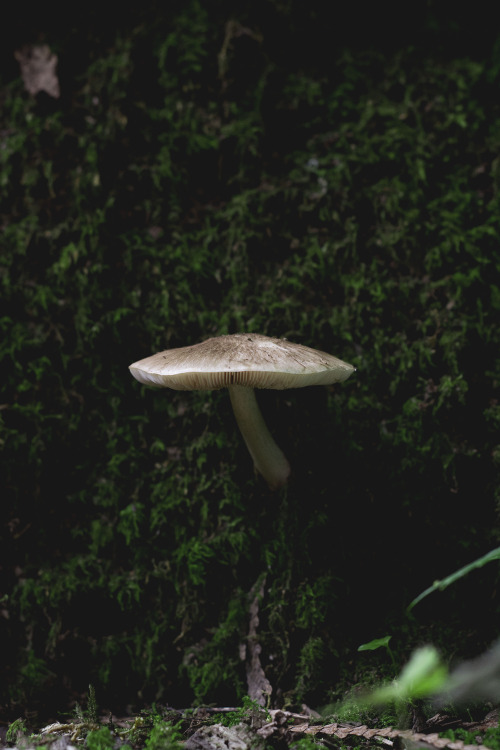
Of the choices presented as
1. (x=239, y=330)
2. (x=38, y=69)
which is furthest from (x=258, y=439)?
(x=38, y=69)

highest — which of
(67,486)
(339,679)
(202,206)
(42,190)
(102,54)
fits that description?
(102,54)

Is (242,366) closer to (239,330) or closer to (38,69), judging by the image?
(239,330)

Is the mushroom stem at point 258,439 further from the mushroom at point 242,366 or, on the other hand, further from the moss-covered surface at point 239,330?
the mushroom at point 242,366

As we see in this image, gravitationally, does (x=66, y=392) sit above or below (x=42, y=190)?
below

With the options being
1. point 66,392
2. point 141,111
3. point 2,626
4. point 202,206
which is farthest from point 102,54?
point 2,626

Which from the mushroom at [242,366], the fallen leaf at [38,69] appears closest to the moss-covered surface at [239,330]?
the fallen leaf at [38,69]

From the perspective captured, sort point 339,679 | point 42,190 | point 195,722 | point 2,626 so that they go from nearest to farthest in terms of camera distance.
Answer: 1. point 195,722
2. point 339,679
3. point 2,626
4. point 42,190

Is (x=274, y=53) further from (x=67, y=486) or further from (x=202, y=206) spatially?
(x=67, y=486)
